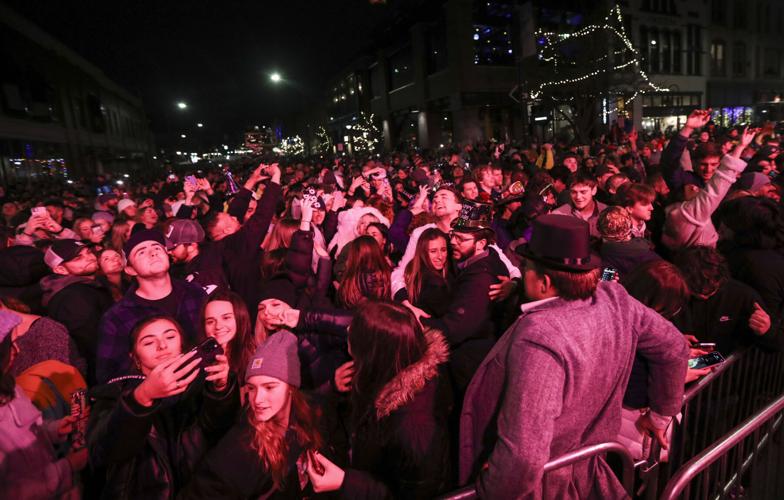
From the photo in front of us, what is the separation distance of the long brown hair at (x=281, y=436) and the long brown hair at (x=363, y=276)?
1.21 meters

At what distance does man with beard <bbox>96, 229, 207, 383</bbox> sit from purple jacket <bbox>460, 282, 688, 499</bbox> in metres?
2.14

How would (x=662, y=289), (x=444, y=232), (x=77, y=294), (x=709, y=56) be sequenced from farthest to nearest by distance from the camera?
1. (x=709, y=56)
2. (x=444, y=232)
3. (x=77, y=294)
4. (x=662, y=289)

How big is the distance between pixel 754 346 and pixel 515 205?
11.0ft

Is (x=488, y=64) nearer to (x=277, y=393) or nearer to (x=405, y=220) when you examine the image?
(x=405, y=220)

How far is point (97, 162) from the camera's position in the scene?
36.7 m

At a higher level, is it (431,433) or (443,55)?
(443,55)

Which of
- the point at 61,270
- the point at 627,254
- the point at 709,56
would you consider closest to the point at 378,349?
the point at 627,254

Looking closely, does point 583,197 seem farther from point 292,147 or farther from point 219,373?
point 292,147

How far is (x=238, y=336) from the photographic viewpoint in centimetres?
305

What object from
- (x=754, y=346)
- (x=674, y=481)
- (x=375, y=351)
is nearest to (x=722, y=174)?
(x=754, y=346)

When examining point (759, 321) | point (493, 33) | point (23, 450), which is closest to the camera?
point (23, 450)

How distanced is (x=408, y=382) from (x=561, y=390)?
795 millimetres

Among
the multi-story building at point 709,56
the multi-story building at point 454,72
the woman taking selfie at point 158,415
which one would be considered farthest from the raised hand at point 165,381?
the multi-story building at point 709,56

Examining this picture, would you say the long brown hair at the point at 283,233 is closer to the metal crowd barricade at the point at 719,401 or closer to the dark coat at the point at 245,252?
the dark coat at the point at 245,252
